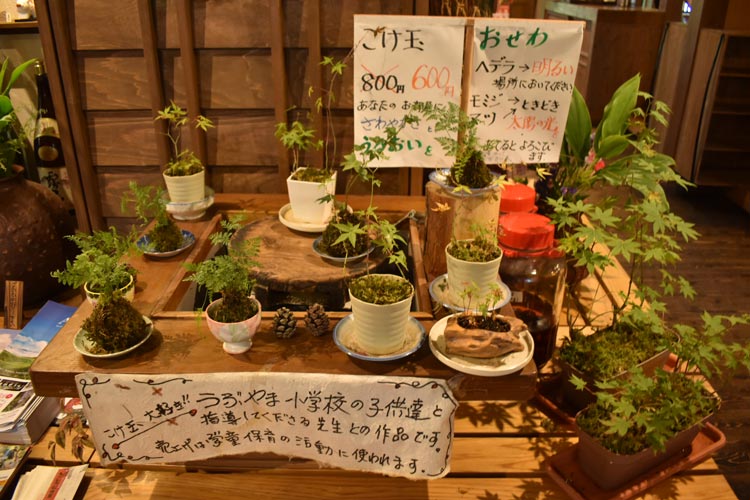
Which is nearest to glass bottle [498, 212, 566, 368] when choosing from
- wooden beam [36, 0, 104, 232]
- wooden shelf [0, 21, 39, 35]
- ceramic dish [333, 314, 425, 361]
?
ceramic dish [333, 314, 425, 361]

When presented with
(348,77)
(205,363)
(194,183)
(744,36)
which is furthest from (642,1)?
(205,363)

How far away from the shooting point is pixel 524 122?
5.49 ft

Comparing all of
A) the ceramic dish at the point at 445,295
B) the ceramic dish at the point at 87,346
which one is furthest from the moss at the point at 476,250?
the ceramic dish at the point at 87,346

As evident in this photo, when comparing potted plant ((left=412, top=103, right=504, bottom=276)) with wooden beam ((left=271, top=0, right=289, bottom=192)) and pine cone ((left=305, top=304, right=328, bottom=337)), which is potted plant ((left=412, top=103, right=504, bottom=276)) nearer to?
pine cone ((left=305, top=304, right=328, bottom=337))

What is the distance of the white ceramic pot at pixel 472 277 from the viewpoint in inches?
52.1

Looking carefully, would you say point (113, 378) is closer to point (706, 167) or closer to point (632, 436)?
point (632, 436)

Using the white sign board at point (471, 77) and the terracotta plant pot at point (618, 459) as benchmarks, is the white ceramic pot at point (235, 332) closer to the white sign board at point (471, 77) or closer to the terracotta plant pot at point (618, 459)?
the white sign board at point (471, 77)

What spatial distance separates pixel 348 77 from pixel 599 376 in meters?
1.21

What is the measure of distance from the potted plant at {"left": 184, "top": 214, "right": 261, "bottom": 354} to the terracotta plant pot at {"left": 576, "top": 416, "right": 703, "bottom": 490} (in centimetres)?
78

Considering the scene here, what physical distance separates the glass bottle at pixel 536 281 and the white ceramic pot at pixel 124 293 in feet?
3.04

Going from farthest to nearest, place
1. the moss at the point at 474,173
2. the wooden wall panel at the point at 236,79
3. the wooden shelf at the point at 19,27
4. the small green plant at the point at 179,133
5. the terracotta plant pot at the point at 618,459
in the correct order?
the wooden shelf at the point at 19,27 → the wooden wall panel at the point at 236,79 → the small green plant at the point at 179,133 → the moss at the point at 474,173 → the terracotta plant pot at the point at 618,459

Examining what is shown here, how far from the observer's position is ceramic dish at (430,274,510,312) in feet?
4.50

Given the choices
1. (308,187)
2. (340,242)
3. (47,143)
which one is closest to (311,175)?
(308,187)

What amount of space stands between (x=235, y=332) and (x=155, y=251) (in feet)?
1.76
